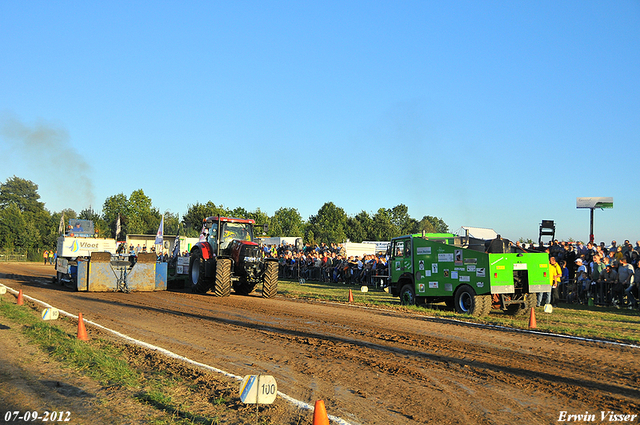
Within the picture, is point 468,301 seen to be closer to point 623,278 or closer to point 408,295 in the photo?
point 408,295

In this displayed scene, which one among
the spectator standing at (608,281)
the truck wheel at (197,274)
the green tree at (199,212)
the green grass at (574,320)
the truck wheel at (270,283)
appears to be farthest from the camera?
the green tree at (199,212)

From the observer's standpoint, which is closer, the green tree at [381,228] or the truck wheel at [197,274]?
the truck wheel at [197,274]

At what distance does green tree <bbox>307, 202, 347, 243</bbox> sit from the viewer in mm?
83688

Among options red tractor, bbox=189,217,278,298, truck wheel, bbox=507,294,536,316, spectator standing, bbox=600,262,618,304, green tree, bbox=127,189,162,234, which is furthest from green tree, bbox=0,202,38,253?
spectator standing, bbox=600,262,618,304

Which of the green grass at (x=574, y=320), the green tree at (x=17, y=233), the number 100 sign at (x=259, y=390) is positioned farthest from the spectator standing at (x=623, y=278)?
the green tree at (x=17, y=233)

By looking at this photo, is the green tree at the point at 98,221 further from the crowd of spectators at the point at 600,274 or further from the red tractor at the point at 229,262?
the crowd of spectators at the point at 600,274

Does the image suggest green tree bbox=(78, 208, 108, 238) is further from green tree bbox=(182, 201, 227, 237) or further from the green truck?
the green truck

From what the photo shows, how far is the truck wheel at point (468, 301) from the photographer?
13.0 meters

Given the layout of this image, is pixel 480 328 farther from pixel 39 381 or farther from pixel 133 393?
pixel 39 381

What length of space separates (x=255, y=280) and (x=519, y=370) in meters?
12.5

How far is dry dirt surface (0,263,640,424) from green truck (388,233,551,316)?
174 centimetres

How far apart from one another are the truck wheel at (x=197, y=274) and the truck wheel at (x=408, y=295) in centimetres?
736

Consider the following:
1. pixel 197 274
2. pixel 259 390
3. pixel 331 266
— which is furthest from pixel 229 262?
pixel 259 390

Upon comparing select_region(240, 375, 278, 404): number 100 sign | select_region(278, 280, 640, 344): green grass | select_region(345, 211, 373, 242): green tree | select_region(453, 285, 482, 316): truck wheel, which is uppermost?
select_region(345, 211, 373, 242): green tree
